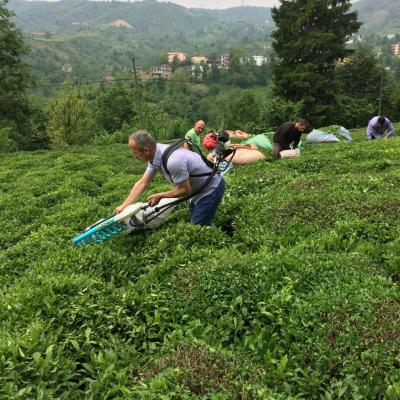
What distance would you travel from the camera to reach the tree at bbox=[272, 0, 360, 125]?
4444cm

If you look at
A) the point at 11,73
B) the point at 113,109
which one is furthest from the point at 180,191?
the point at 113,109

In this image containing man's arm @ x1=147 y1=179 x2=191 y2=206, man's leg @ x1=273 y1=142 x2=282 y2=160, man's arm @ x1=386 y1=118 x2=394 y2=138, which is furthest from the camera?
man's arm @ x1=386 y1=118 x2=394 y2=138

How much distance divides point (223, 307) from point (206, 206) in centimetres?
254

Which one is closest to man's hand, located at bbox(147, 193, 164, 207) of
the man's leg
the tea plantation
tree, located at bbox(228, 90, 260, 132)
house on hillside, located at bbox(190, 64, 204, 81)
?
the tea plantation

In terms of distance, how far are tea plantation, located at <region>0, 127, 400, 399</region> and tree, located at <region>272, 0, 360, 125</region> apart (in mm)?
38397

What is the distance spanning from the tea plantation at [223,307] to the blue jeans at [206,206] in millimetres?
286

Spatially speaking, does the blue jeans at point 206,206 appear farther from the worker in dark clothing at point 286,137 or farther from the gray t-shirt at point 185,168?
the worker in dark clothing at point 286,137

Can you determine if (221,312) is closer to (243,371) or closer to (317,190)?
(243,371)

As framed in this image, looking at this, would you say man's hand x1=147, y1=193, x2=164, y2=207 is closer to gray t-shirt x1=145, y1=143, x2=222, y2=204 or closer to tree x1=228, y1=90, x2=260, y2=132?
gray t-shirt x1=145, y1=143, x2=222, y2=204

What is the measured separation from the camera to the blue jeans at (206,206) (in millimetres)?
7270

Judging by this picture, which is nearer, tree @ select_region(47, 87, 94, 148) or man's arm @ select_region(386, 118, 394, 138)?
man's arm @ select_region(386, 118, 394, 138)

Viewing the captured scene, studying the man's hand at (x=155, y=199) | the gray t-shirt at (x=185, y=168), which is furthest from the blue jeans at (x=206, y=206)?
the man's hand at (x=155, y=199)

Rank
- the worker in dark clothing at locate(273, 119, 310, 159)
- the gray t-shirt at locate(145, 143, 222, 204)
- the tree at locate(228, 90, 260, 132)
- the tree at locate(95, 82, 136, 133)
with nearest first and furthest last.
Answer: the gray t-shirt at locate(145, 143, 222, 204)
the worker in dark clothing at locate(273, 119, 310, 159)
the tree at locate(95, 82, 136, 133)
the tree at locate(228, 90, 260, 132)

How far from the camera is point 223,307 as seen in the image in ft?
16.8
